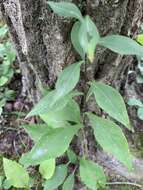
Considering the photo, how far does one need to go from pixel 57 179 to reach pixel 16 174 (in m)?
0.17

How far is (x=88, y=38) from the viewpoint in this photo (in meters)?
0.67

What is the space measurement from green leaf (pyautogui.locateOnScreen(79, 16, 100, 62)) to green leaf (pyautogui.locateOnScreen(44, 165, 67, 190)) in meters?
0.67

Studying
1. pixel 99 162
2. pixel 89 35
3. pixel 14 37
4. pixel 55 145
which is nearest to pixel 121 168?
pixel 99 162

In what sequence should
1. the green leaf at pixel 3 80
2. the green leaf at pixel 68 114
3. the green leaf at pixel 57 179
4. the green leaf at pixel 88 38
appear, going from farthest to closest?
the green leaf at pixel 3 80
the green leaf at pixel 57 179
the green leaf at pixel 68 114
the green leaf at pixel 88 38

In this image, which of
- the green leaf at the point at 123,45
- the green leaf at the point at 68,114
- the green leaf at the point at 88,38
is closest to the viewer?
the green leaf at the point at 88,38

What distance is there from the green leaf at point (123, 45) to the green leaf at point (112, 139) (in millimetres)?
226

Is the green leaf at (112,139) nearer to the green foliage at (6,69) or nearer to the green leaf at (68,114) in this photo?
the green leaf at (68,114)

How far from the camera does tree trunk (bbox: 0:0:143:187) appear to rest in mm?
938

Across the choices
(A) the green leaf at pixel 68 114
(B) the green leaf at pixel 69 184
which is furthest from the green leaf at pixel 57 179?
(A) the green leaf at pixel 68 114

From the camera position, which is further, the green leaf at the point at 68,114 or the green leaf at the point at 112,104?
the green leaf at the point at 68,114

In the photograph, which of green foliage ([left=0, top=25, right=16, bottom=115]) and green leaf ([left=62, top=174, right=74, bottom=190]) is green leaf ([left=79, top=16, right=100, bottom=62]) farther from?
green foliage ([left=0, top=25, right=16, bottom=115])

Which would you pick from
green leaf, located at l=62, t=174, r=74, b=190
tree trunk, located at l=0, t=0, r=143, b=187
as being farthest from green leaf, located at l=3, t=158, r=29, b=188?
tree trunk, located at l=0, t=0, r=143, b=187

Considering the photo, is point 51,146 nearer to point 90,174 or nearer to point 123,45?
point 90,174

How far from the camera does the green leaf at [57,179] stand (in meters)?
1.23
